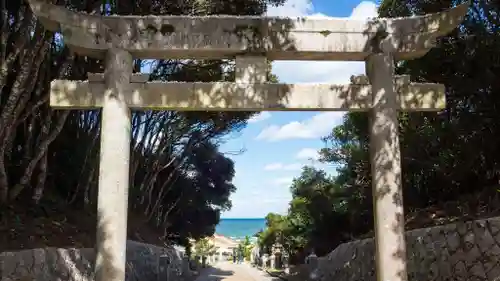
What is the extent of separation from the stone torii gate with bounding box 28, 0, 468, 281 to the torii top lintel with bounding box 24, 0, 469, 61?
14 millimetres

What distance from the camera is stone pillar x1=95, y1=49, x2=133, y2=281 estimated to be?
6.32 meters

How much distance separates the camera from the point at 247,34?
6984 millimetres

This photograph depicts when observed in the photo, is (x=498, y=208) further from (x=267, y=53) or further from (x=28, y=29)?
(x=28, y=29)

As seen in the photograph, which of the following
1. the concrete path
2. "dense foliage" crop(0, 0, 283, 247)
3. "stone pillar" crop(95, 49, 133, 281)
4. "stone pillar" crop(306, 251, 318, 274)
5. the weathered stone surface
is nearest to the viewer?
"stone pillar" crop(95, 49, 133, 281)

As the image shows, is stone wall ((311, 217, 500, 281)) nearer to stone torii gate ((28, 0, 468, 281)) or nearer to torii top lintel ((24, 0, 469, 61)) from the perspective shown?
stone torii gate ((28, 0, 468, 281))

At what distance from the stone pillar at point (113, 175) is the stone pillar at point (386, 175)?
3413 mm

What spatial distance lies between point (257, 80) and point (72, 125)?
359 inches

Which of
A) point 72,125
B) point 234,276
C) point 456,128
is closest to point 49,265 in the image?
point 72,125

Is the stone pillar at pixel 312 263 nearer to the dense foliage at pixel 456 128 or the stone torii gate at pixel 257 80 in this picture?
the dense foliage at pixel 456 128

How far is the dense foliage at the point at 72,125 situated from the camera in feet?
32.2

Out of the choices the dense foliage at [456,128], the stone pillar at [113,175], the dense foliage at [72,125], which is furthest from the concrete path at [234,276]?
the stone pillar at [113,175]

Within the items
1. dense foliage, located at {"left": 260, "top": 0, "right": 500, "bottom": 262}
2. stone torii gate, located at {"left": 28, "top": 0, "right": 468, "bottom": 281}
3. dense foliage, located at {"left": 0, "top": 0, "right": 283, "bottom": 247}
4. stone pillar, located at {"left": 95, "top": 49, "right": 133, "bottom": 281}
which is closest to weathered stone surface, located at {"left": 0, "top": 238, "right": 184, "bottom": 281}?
stone pillar, located at {"left": 95, "top": 49, "right": 133, "bottom": 281}

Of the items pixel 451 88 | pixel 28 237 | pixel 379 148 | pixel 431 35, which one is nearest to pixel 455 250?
pixel 379 148

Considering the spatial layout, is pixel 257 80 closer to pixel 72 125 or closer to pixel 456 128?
pixel 456 128
